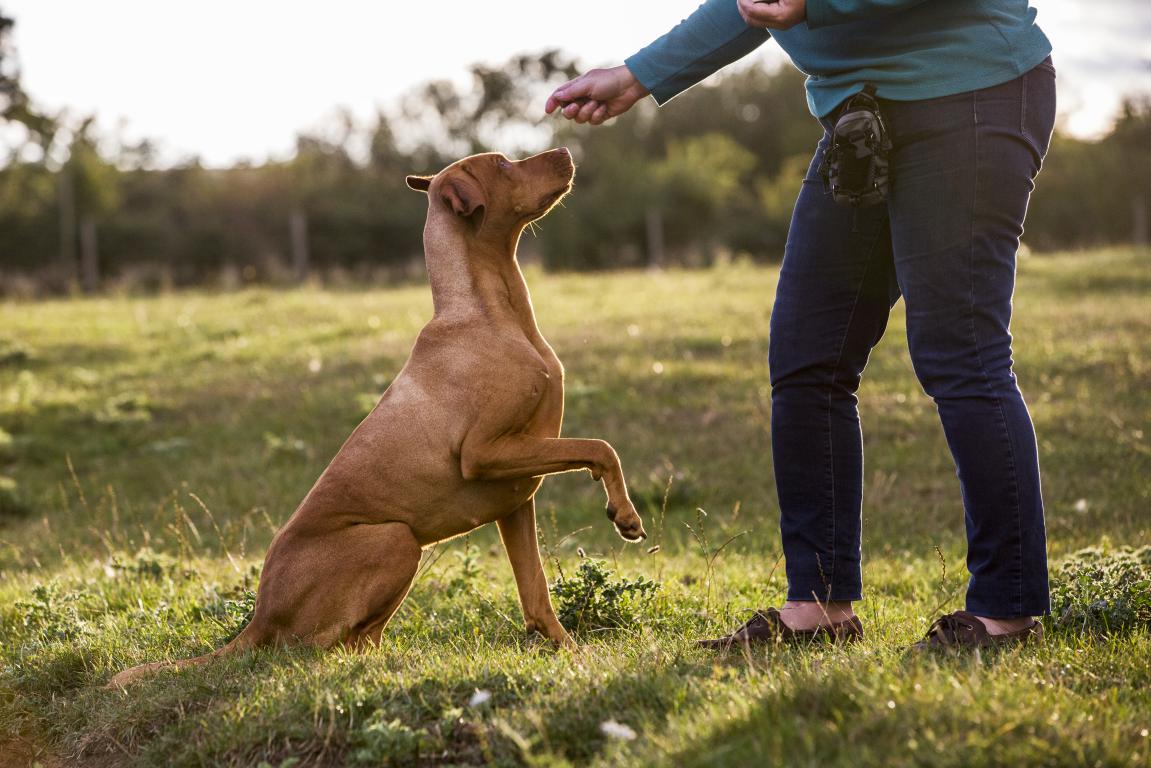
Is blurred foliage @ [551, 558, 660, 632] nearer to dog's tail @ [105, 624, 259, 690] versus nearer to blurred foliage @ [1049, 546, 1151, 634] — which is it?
dog's tail @ [105, 624, 259, 690]

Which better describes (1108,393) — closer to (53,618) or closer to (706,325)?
(706,325)

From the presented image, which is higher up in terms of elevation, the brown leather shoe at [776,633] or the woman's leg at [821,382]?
the woman's leg at [821,382]

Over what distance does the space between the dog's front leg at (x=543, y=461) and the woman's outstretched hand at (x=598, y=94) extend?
3.67ft

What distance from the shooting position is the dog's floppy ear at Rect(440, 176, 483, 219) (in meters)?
4.04

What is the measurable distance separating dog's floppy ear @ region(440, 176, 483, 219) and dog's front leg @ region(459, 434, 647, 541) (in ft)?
2.91

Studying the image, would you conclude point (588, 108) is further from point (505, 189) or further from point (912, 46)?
point (912, 46)

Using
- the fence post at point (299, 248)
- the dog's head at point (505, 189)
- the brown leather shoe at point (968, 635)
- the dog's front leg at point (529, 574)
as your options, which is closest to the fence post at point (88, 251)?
the fence post at point (299, 248)

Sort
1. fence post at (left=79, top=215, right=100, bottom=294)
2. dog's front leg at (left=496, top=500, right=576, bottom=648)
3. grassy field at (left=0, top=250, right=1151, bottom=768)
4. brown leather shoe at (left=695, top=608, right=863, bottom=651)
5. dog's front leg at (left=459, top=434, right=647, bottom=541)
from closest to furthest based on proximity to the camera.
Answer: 1. grassy field at (left=0, top=250, right=1151, bottom=768)
2. brown leather shoe at (left=695, top=608, right=863, bottom=651)
3. dog's front leg at (left=459, top=434, right=647, bottom=541)
4. dog's front leg at (left=496, top=500, right=576, bottom=648)
5. fence post at (left=79, top=215, right=100, bottom=294)

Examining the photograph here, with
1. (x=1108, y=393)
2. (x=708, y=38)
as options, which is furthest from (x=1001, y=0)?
(x=1108, y=393)

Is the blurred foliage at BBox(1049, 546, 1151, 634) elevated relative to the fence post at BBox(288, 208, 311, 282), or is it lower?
lower

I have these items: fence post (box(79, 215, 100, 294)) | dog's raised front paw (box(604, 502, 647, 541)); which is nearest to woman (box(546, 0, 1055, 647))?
dog's raised front paw (box(604, 502, 647, 541))

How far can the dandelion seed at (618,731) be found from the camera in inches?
101

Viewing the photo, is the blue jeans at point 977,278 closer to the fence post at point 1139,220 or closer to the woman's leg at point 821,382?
the woman's leg at point 821,382

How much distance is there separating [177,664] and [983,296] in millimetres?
2750
